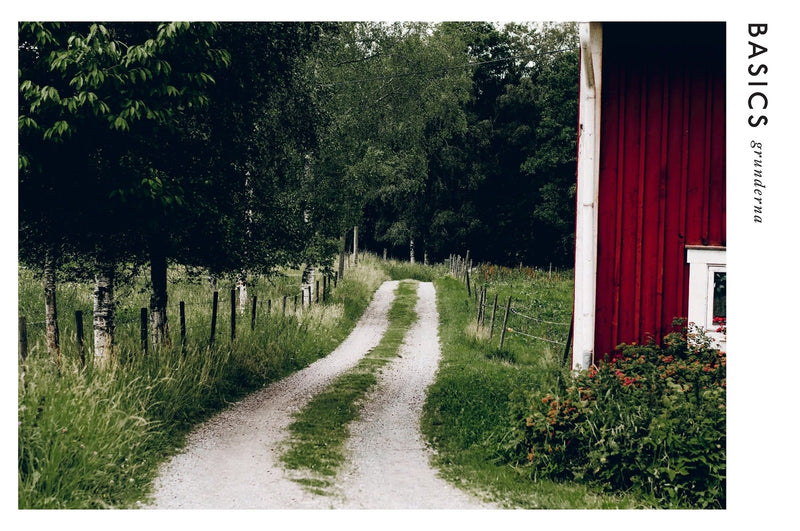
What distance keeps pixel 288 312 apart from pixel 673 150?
1160 centimetres

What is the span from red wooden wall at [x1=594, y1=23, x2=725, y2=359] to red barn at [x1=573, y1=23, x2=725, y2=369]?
12mm

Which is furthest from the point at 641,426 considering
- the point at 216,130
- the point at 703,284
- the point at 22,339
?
the point at 216,130

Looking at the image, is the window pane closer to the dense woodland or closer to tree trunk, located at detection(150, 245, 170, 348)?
the dense woodland

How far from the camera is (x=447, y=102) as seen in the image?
27.2m

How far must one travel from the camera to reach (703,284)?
802cm

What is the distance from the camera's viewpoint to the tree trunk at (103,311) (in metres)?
9.91

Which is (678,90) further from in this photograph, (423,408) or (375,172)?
(375,172)

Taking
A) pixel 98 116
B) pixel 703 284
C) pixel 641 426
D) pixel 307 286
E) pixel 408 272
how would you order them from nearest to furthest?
1. pixel 641 426
2. pixel 98 116
3. pixel 703 284
4. pixel 307 286
5. pixel 408 272

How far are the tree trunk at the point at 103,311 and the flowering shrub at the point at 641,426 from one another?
5.97 metres

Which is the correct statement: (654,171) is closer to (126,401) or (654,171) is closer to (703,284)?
(703,284)

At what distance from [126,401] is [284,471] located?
2.08 m

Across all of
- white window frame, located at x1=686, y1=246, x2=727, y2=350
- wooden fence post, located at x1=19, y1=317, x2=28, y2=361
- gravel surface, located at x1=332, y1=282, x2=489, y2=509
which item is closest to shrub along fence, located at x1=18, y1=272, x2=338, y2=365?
wooden fence post, located at x1=19, y1=317, x2=28, y2=361

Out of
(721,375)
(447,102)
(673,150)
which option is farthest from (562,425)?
(447,102)

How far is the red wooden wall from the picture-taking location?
314 inches
